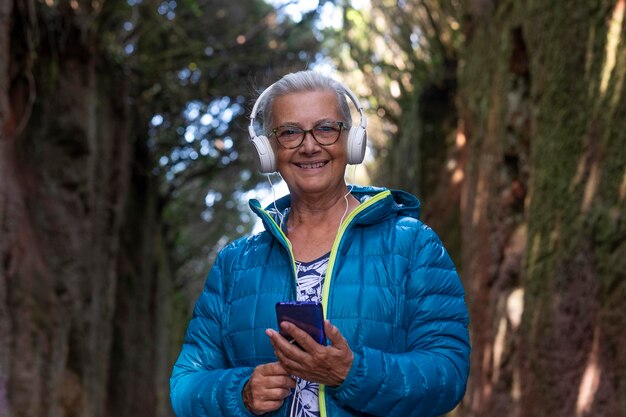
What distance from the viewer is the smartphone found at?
231 centimetres

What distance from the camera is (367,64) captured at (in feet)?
56.7

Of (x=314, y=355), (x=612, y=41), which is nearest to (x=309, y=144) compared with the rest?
(x=314, y=355)

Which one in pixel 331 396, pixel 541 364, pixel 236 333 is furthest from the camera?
pixel 541 364

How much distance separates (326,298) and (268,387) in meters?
0.29

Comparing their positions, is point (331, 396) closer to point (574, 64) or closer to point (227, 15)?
point (574, 64)

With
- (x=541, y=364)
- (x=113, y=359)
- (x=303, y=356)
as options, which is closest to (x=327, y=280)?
(x=303, y=356)

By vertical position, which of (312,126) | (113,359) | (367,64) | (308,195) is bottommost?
(113,359)

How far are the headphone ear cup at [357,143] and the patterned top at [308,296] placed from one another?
321 millimetres

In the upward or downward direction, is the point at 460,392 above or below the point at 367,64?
below

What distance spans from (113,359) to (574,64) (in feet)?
31.8

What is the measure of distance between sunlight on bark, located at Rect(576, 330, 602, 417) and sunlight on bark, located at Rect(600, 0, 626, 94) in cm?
148

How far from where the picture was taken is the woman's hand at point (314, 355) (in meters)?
2.34

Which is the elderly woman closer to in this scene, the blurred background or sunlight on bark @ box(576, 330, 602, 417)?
the blurred background

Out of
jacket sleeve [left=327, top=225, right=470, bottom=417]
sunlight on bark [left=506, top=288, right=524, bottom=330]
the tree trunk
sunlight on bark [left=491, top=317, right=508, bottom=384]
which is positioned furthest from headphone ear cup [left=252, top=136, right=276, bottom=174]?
the tree trunk
